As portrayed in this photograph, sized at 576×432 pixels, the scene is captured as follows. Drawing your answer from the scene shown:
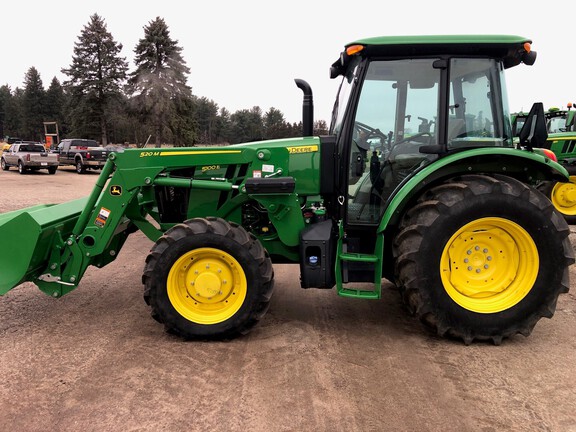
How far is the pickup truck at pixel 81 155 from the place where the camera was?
23.4 m

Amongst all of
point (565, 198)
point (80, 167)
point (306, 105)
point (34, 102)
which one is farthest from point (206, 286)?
point (34, 102)

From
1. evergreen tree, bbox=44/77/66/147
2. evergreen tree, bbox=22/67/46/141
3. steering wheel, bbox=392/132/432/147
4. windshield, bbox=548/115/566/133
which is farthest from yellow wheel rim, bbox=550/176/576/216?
evergreen tree, bbox=22/67/46/141

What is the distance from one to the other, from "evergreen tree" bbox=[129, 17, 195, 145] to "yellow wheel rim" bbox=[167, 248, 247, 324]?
4014 centimetres

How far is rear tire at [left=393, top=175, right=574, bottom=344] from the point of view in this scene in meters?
3.67

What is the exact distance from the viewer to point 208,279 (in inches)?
150

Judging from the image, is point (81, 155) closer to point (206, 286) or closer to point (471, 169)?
point (206, 286)

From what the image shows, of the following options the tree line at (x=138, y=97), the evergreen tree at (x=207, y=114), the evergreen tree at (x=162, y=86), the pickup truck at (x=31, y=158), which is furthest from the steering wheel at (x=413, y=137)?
the evergreen tree at (x=207, y=114)

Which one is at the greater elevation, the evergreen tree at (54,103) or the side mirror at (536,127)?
the evergreen tree at (54,103)

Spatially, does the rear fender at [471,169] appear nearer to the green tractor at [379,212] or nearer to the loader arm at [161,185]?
the green tractor at [379,212]

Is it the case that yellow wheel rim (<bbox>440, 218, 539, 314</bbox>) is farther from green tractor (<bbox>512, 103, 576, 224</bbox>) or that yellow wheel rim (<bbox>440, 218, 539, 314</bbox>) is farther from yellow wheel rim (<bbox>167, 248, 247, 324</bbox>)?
green tractor (<bbox>512, 103, 576, 224</bbox>)

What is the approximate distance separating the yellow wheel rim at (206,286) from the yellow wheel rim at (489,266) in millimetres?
1792

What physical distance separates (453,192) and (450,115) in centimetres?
73

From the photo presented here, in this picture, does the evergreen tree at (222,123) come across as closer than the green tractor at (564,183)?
No

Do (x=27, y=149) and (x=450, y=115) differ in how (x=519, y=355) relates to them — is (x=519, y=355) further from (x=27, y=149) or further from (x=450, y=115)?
(x=27, y=149)
